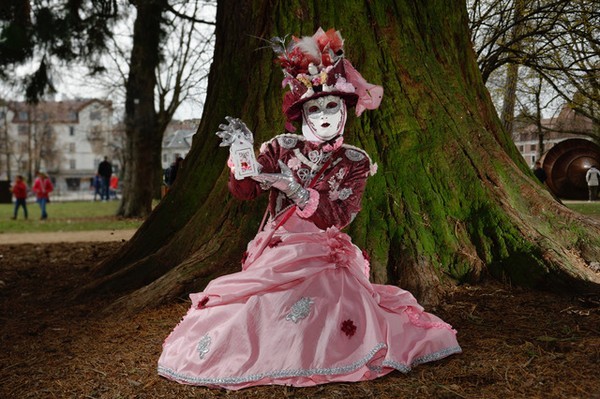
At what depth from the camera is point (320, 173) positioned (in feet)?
11.3

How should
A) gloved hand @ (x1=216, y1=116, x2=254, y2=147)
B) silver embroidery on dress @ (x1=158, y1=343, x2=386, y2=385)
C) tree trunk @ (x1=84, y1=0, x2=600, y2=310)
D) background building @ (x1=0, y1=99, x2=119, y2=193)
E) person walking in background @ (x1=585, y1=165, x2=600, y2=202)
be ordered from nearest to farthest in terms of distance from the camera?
silver embroidery on dress @ (x1=158, y1=343, x2=386, y2=385) → gloved hand @ (x1=216, y1=116, x2=254, y2=147) → tree trunk @ (x1=84, y1=0, x2=600, y2=310) → person walking in background @ (x1=585, y1=165, x2=600, y2=202) → background building @ (x1=0, y1=99, x2=119, y2=193)

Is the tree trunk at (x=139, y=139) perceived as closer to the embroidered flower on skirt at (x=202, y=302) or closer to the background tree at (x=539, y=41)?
the background tree at (x=539, y=41)

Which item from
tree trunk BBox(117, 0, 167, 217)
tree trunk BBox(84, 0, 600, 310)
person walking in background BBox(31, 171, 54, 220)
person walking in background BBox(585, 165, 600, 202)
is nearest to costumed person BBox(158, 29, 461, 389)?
tree trunk BBox(84, 0, 600, 310)

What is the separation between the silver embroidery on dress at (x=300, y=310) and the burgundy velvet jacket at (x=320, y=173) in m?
0.47

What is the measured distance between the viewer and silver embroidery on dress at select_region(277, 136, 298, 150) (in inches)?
138

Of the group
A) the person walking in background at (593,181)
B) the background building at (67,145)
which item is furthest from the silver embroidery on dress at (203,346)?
the background building at (67,145)

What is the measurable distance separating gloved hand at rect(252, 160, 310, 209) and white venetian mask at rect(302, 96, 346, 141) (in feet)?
1.24

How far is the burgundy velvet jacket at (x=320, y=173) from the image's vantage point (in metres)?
3.36

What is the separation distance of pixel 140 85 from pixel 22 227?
4604 millimetres

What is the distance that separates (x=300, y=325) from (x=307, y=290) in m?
0.20

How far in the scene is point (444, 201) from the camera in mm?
4570

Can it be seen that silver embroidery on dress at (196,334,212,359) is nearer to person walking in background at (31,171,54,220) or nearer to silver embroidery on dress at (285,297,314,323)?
silver embroidery on dress at (285,297,314,323)

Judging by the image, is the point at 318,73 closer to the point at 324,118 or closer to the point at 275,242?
the point at 324,118

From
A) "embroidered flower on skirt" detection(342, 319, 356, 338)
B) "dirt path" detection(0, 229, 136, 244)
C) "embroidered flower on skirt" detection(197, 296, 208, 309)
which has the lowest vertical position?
"dirt path" detection(0, 229, 136, 244)
